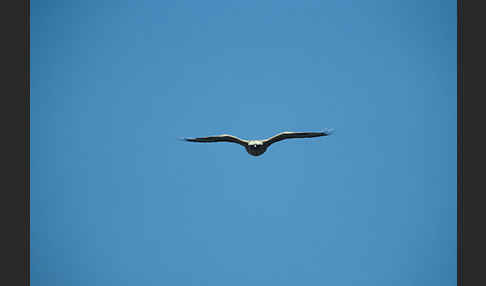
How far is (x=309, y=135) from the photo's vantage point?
11.0 metres

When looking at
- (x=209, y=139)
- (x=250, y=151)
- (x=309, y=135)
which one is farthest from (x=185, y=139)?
(x=309, y=135)

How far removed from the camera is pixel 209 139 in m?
11.5

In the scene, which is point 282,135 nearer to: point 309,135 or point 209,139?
point 309,135

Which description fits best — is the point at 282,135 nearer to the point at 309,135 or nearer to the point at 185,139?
the point at 309,135

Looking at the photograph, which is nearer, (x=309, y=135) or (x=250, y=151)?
(x=309, y=135)

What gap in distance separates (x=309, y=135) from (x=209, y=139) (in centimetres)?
250

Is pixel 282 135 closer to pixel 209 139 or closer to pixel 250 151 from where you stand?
pixel 250 151

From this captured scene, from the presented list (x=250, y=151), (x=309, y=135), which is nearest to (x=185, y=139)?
(x=250, y=151)

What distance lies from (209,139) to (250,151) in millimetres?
1143

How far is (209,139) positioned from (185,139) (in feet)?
2.06

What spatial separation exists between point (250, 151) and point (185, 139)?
175 cm

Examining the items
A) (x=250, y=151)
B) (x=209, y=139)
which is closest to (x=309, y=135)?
(x=250, y=151)

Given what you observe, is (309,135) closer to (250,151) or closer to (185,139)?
(250,151)

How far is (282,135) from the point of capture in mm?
11305
